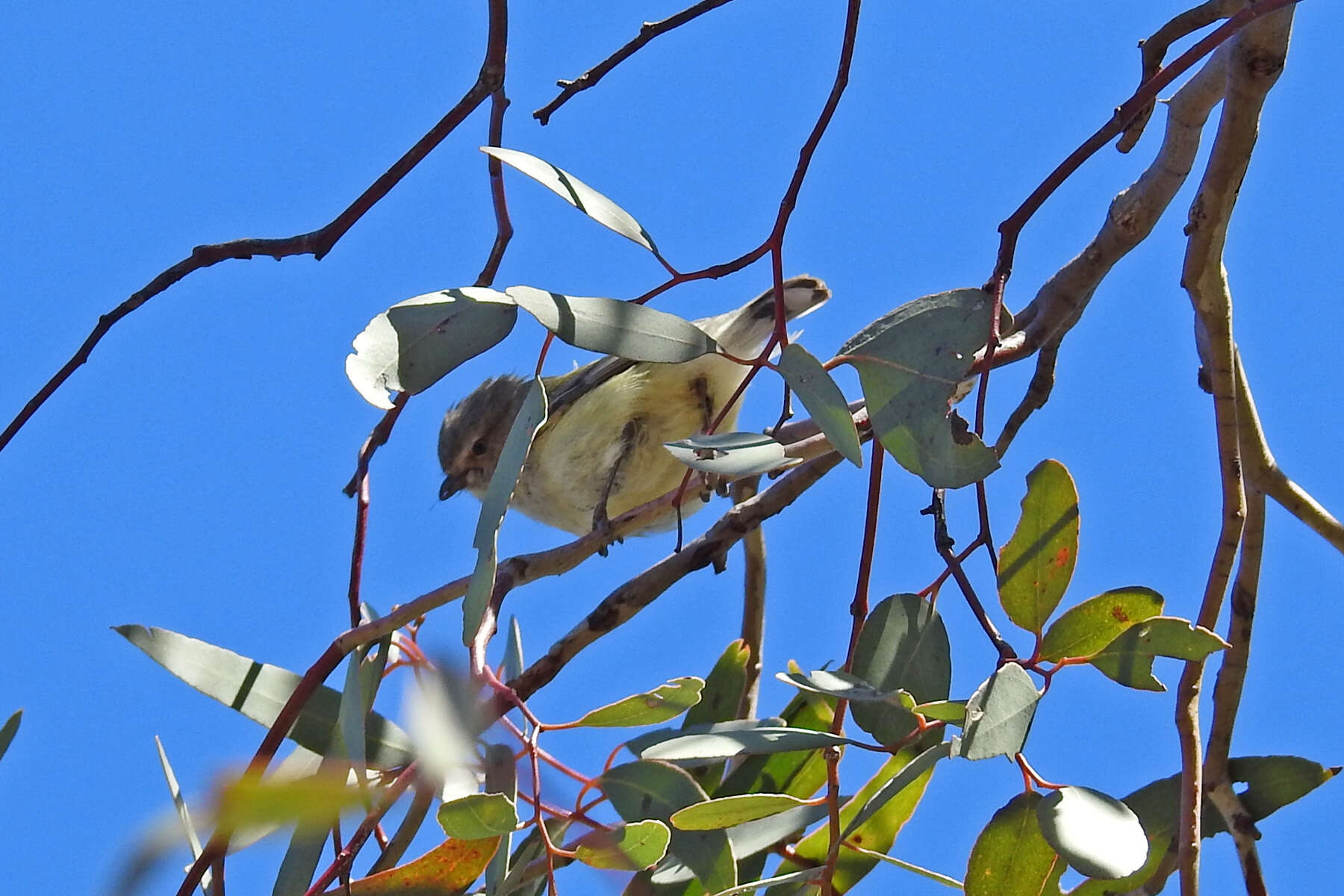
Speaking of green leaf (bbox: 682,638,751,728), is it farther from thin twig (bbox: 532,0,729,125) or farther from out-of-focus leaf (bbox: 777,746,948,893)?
thin twig (bbox: 532,0,729,125)

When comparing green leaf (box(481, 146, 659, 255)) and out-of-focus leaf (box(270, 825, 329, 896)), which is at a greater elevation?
green leaf (box(481, 146, 659, 255))

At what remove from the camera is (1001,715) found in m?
1.27

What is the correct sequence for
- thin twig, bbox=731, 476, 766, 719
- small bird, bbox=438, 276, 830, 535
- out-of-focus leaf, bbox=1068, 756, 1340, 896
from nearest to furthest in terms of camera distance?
out-of-focus leaf, bbox=1068, 756, 1340, 896
thin twig, bbox=731, 476, 766, 719
small bird, bbox=438, 276, 830, 535

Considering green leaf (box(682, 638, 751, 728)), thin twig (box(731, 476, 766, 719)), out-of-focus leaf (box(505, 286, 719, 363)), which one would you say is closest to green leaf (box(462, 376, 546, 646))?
out-of-focus leaf (box(505, 286, 719, 363))

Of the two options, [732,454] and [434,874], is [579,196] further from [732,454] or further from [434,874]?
[434,874]

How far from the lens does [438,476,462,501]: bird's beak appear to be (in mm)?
4715

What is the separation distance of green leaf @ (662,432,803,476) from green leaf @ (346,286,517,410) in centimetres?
23

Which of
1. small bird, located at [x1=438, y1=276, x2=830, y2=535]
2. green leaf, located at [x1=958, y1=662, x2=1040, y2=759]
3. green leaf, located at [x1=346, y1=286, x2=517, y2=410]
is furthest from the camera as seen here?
small bird, located at [x1=438, y1=276, x2=830, y2=535]

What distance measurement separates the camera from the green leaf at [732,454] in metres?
1.46

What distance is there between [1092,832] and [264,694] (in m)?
1.01

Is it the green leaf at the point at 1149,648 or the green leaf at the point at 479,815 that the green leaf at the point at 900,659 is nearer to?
the green leaf at the point at 1149,648

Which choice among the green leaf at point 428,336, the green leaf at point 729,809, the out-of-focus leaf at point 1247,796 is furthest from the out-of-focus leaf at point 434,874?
the out-of-focus leaf at point 1247,796

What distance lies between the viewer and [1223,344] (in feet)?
6.29

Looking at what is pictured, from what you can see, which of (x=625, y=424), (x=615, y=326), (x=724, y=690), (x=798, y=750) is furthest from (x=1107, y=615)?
(x=625, y=424)
